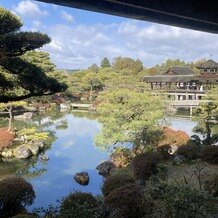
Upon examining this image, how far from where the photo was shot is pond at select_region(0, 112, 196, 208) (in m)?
12.4

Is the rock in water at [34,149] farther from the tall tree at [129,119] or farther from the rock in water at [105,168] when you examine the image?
the rock in water at [105,168]

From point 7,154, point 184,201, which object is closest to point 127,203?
point 184,201

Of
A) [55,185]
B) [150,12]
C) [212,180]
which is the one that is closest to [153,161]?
[212,180]

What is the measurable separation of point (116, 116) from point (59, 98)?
27.1 meters

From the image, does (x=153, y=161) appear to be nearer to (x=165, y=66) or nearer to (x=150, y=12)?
(x=150, y=12)

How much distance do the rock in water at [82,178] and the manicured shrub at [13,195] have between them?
451 cm

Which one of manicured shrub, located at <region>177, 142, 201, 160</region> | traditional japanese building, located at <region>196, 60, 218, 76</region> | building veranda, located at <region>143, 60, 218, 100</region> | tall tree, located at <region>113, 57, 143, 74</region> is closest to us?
manicured shrub, located at <region>177, 142, 201, 160</region>

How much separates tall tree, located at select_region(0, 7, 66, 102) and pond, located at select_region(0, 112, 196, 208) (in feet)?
13.2

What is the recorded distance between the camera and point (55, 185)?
12875 mm

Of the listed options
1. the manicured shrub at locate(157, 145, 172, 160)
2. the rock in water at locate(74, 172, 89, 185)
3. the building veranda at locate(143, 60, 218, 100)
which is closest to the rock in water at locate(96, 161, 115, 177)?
the rock in water at locate(74, 172, 89, 185)

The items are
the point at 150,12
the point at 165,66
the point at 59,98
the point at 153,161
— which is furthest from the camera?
the point at 165,66

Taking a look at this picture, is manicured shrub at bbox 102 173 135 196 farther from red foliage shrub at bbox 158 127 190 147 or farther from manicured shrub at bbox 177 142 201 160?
red foliage shrub at bbox 158 127 190 147

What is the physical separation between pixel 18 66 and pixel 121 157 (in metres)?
7.47

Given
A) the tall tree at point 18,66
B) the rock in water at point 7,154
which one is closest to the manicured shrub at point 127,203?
the tall tree at point 18,66
